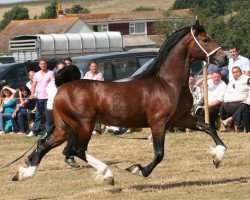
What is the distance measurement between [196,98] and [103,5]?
465ft

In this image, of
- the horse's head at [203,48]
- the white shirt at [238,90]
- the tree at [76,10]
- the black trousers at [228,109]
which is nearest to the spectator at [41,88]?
the black trousers at [228,109]

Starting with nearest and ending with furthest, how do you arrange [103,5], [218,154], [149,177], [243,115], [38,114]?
[218,154] < [149,177] < [243,115] < [38,114] < [103,5]

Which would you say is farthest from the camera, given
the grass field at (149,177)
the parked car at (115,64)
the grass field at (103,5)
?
the grass field at (103,5)

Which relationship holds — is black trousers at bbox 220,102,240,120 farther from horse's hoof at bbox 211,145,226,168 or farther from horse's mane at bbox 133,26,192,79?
horse's mane at bbox 133,26,192,79

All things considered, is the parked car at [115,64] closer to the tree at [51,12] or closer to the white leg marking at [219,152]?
the white leg marking at [219,152]

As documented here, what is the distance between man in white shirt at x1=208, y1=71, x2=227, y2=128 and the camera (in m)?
19.4

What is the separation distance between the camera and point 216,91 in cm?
1950

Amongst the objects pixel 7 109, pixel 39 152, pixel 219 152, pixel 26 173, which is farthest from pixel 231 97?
pixel 26 173

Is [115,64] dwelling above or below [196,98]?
below

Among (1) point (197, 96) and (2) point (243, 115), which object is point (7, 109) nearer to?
(1) point (197, 96)

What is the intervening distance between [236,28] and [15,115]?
181ft

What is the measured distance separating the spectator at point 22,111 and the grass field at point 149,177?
3.59m

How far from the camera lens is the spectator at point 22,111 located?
72.9ft

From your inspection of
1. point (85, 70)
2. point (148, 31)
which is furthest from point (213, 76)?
point (148, 31)
